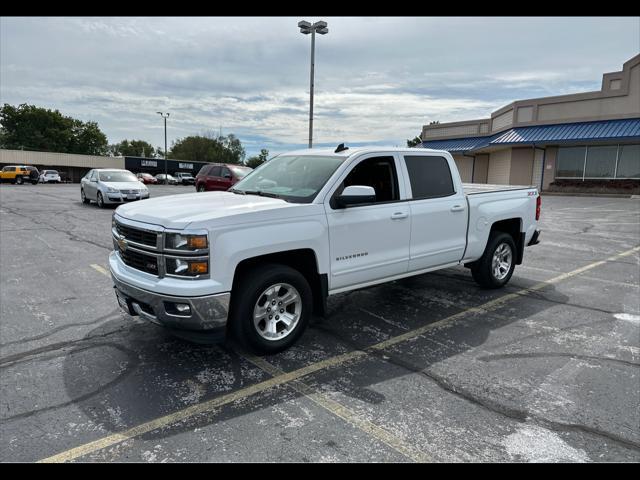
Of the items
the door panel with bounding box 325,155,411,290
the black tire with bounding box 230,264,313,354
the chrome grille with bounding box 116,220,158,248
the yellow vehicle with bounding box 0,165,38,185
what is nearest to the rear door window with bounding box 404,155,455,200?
the door panel with bounding box 325,155,411,290

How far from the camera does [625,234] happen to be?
40.9ft

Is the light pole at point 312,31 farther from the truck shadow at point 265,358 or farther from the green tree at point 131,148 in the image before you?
the green tree at point 131,148

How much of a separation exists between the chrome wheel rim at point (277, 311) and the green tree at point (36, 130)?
98691 millimetres

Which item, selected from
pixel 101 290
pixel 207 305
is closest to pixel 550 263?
pixel 207 305

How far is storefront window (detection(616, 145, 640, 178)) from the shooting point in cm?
2539

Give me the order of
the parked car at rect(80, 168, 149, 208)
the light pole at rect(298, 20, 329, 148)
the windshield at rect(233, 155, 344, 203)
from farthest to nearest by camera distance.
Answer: the light pole at rect(298, 20, 329, 148), the parked car at rect(80, 168, 149, 208), the windshield at rect(233, 155, 344, 203)

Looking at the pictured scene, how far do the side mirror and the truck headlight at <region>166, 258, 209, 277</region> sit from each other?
1491 millimetres

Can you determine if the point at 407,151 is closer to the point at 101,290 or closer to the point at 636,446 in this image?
the point at 636,446

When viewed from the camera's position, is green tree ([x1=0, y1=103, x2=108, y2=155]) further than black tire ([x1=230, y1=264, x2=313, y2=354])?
Yes

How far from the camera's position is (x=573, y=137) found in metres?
25.6

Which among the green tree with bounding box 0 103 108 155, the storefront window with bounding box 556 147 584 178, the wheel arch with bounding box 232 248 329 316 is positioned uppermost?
the green tree with bounding box 0 103 108 155

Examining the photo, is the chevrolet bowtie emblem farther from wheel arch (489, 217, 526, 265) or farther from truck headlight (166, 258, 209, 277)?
wheel arch (489, 217, 526, 265)

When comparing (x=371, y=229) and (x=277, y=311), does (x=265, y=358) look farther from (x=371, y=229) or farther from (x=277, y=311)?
(x=371, y=229)

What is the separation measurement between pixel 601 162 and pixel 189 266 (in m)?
29.4
